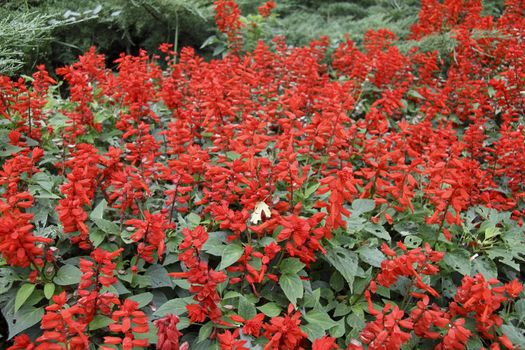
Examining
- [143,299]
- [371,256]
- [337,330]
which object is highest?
[143,299]

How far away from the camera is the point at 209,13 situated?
634cm

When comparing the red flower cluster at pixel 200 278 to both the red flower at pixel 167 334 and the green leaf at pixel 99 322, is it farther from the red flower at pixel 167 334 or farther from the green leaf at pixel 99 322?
the green leaf at pixel 99 322

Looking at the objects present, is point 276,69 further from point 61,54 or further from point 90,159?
point 61,54

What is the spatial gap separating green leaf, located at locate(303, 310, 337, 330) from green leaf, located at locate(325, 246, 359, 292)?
0.70 ft

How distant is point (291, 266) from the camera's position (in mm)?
2414

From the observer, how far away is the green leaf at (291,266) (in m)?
2.38

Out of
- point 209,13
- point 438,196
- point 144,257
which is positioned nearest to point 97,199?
point 144,257

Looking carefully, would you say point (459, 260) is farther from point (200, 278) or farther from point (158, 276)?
point (158, 276)

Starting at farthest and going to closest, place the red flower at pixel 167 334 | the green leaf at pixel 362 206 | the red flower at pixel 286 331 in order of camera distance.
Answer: the green leaf at pixel 362 206 < the red flower at pixel 286 331 < the red flower at pixel 167 334

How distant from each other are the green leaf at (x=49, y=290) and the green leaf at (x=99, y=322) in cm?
27

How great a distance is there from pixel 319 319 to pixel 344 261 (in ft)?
1.15

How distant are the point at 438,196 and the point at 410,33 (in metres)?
4.75

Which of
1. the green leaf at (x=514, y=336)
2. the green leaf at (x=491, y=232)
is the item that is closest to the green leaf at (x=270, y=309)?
the green leaf at (x=514, y=336)

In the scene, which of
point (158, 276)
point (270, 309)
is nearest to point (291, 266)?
→ point (270, 309)
